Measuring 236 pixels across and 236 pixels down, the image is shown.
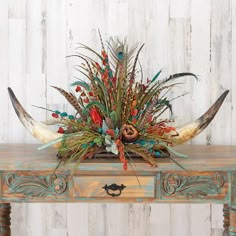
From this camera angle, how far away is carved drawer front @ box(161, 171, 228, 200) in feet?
5.42

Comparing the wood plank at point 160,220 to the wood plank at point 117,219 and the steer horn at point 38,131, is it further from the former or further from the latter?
the steer horn at point 38,131

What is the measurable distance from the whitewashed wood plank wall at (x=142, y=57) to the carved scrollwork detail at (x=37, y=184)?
0.59 metres

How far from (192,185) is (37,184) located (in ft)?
1.79

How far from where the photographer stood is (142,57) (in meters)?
2.21

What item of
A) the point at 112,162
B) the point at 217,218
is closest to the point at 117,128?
the point at 112,162

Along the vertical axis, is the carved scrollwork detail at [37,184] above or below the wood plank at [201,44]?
below

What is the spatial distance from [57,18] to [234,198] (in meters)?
1.17

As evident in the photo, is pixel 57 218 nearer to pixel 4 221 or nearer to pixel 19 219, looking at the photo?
pixel 19 219

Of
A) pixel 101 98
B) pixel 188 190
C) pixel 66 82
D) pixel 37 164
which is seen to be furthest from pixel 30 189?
pixel 66 82

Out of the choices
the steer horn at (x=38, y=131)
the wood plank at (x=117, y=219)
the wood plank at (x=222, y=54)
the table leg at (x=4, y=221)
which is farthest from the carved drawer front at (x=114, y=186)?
the wood plank at (x=222, y=54)

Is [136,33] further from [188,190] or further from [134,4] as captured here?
[188,190]

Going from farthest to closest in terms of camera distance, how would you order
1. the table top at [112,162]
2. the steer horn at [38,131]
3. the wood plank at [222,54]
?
1. the wood plank at [222,54]
2. the steer horn at [38,131]
3. the table top at [112,162]

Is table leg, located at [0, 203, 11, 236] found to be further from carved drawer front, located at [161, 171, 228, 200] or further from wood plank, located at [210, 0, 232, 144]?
wood plank, located at [210, 0, 232, 144]

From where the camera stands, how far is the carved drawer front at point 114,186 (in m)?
1.66
